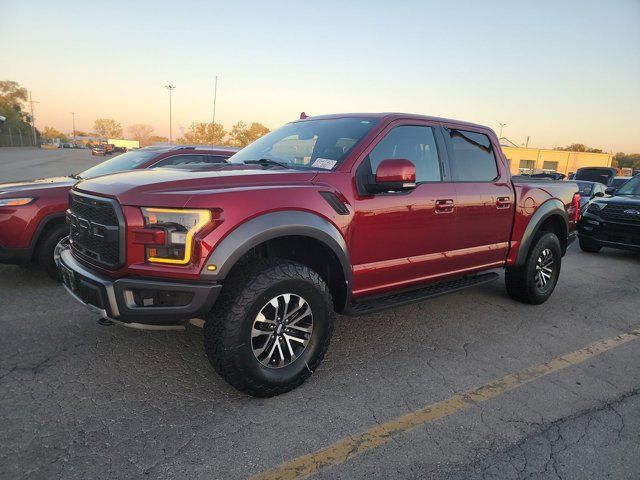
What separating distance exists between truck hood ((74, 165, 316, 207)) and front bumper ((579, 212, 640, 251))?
751 cm

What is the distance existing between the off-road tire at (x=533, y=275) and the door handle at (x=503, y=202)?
2.50 feet

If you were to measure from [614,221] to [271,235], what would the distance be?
8072 mm

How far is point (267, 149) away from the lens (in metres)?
4.03

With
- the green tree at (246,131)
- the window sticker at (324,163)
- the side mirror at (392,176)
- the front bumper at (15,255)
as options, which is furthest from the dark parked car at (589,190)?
the green tree at (246,131)

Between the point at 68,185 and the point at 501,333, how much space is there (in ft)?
16.1

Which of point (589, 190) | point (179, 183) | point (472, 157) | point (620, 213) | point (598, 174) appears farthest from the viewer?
point (598, 174)

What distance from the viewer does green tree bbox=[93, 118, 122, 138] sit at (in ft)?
472

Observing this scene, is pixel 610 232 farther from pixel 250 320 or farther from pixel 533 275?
pixel 250 320

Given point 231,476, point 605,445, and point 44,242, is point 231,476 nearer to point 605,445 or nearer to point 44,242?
point 605,445

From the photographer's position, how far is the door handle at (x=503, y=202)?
444cm

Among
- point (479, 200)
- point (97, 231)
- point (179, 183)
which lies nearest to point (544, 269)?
point (479, 200)

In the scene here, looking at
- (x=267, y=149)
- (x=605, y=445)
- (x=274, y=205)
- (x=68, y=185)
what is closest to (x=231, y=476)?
(x=274, y=205)

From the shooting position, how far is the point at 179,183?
273 centimetres

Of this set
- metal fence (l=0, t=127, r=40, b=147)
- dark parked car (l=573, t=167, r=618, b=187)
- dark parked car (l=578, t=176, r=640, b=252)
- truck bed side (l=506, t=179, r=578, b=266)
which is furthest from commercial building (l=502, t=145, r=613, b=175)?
metal fence (l=0, t=127, r=40, b=147)
